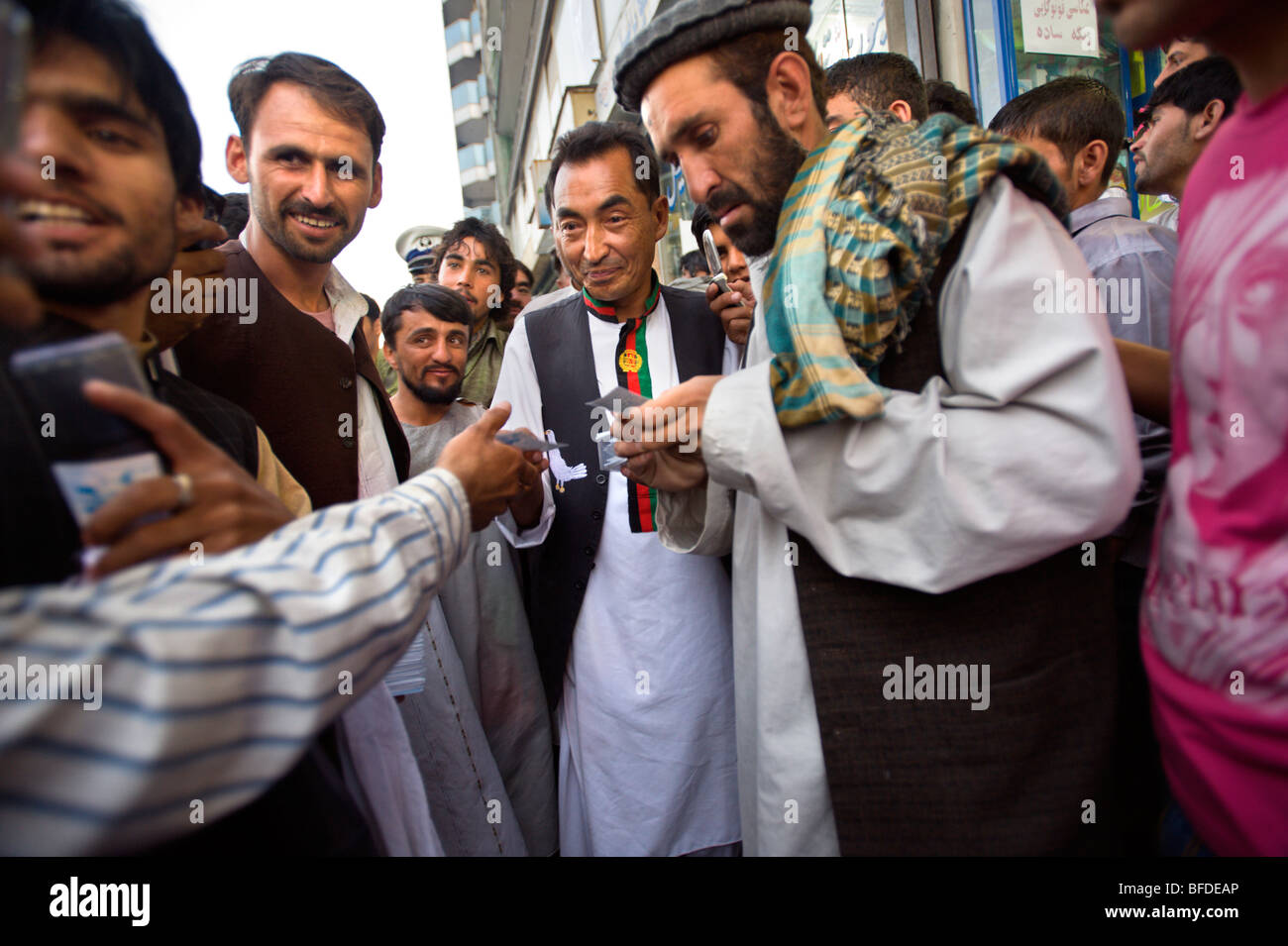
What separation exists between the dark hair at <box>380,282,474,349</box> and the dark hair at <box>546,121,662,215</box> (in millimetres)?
800

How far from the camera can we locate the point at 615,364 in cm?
224

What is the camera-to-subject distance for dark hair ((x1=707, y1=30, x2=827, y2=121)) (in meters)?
1.46

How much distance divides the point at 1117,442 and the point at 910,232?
1.52 feet

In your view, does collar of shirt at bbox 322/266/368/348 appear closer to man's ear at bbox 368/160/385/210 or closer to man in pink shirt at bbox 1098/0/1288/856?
man's ear at bbox 368/160/385/210

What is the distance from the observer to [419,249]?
6.33m

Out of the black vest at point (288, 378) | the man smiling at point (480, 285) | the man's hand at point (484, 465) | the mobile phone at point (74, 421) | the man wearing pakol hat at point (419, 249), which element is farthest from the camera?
the man wearing pakol hat at point (419, 249)

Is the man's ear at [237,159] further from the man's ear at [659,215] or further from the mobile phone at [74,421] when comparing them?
the mobile phone at [74,421]

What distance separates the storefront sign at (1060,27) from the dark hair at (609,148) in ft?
8.16

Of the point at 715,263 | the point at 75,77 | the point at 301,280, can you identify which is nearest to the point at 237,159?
the point at 301,280

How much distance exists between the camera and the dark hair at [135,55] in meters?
0.68

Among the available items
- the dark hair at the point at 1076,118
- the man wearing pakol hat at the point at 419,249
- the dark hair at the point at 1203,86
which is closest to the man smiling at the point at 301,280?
the dark hair at the point at 1076,118

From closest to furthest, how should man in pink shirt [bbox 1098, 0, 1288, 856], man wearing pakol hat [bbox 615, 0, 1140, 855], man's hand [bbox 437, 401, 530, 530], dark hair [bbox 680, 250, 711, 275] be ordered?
man in pink shirt [bbox 1098, 0, 1288, 856]
man wearing pakol hat [bbox 615, 0, 1140, 855]
man's hand [bbox 437, 401, 530, 530]
dark hair [bbox 680, 250, 711, 275]

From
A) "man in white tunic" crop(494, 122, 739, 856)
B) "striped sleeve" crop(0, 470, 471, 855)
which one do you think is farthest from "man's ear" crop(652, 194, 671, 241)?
"striped sleeve" crop(0, 470, 471, 855)
